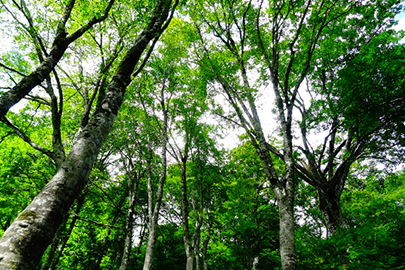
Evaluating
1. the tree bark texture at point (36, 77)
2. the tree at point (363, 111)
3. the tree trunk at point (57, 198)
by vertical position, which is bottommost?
the tree trunk at point (57, 198)

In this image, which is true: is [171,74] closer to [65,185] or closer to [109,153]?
[109,153]

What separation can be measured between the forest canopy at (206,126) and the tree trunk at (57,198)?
0.01m

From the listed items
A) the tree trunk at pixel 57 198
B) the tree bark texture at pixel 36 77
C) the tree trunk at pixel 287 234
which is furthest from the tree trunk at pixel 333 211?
the tree bark texture at pixel 36 77

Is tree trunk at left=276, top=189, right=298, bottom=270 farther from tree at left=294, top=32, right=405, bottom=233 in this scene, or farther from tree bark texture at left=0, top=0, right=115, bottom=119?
tree bark texture at left=0, top=0, right=115, bottom=119

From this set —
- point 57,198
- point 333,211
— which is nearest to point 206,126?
point 333,211

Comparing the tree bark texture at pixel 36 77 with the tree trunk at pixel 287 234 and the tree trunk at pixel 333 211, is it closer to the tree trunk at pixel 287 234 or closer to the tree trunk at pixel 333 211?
the tree trunk at pixel 287 234

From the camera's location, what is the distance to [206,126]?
15.1 meters

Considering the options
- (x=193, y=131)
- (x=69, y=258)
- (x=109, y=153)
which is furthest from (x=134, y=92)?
(x=69, y=258)

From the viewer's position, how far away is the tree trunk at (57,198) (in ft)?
4.71

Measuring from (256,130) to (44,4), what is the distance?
9052mm

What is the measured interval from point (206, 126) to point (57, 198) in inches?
528

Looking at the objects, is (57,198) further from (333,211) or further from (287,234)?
(333,211)

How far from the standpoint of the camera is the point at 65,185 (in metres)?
2.05

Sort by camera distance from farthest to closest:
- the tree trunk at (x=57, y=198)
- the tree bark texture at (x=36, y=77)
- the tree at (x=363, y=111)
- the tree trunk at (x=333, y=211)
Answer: the tree trunk at (x=333, y=211), the tree at (x=363, y=111), the tree bark texture at (x=36, y=77), the tree trunk at (x=57, y=198)
